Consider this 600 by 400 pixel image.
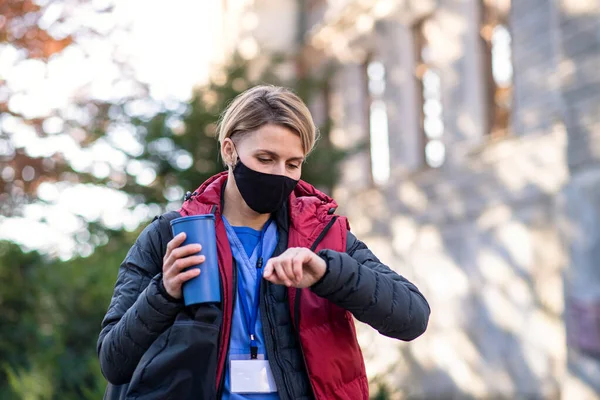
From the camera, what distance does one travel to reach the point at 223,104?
1272 cm

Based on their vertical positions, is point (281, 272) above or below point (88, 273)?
above

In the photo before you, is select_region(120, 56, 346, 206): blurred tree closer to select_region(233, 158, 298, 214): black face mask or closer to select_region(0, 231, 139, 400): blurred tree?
select_region(0, 231, 139, 400): blurred tree

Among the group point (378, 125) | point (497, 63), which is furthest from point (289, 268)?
point (378, 125)

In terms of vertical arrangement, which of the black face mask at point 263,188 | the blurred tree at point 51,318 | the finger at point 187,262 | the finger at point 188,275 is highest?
the black face mask at point 263,188

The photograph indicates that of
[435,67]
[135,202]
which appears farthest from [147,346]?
[435,67]

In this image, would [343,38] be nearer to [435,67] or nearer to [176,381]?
[435,67]

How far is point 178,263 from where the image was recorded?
2.78m

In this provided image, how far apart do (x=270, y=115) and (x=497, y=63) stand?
10.3 metres

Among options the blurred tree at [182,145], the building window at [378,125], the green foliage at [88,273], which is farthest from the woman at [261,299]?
the building window at [378,125]

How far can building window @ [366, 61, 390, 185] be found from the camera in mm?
16656

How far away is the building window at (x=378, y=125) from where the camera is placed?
16.7 meters

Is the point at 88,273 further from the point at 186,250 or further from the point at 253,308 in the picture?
the point at 186,250

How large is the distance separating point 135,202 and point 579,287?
5.62m

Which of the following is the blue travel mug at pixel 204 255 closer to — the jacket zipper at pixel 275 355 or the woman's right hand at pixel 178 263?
the woman's right hand at pixel 178 263
